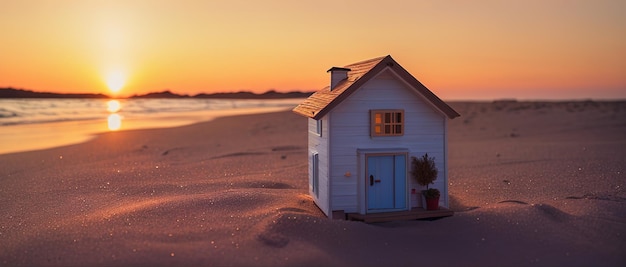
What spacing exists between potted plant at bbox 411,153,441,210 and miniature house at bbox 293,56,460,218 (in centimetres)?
23

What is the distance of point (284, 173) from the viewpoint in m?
18.8

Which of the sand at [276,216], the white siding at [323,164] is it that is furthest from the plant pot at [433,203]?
the white siding at [323,164]

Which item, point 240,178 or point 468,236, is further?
point 240,178

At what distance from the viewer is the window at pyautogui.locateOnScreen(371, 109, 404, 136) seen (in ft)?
38.8

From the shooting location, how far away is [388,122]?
39.1 ft

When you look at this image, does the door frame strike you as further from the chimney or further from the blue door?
the chimney

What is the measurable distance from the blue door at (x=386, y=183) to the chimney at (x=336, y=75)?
2491 mm

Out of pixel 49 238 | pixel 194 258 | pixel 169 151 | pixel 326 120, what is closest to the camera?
pixel 194 258

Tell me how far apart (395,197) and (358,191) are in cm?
99

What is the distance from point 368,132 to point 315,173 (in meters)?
2.12

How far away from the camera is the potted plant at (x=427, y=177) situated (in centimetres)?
1179

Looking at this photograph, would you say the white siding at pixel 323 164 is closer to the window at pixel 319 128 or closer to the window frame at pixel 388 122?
the window at pixel 319 128

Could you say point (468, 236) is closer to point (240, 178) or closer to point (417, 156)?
point (417, 156)

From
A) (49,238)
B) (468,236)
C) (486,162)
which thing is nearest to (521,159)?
(486,162)
